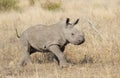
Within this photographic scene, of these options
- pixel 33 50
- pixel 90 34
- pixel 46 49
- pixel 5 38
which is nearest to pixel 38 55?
pixel 33 50

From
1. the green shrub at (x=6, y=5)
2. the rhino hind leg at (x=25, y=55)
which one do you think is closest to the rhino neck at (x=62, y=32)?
the rhino hind leg at (x=25, y=55)

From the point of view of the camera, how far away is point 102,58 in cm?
1013

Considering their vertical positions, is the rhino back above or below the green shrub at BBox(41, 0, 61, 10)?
above

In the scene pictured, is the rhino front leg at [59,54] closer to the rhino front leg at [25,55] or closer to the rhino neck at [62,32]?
the rhino neck at [62,32]

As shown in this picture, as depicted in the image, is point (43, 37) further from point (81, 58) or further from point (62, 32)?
point (81, 58)

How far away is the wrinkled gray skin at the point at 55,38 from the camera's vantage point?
9.25 m

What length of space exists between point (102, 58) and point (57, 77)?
87.2 inches

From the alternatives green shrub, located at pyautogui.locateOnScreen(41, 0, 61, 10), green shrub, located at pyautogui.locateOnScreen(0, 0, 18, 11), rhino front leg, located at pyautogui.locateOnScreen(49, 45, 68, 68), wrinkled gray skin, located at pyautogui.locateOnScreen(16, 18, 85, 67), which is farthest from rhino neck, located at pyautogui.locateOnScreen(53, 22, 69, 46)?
green shrub, located at pyautogui.locateOnScreen(0, 0, 18, 11)

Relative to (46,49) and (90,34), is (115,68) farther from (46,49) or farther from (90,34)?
(90,34)

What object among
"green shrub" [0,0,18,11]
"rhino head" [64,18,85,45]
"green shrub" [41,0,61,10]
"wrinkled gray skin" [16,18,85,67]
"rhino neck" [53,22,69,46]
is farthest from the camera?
"green shrub" [41,0,61,10]

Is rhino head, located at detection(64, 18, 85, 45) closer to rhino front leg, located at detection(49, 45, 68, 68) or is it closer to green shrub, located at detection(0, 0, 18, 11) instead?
rhino front leg, located at detection(49, 45, 68, 68)

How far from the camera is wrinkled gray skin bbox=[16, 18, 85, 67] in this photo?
925 centimetres

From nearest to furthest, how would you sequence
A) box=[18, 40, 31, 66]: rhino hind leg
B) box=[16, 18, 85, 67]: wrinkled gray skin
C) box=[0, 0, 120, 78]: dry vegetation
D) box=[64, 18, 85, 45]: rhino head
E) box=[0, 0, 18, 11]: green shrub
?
box=[0, 0, 120, 78]: dry vegetation
box=[64, 18, 85, 45]: rhino head
box=[16, 18, 85, 67]: wrinkled gray skin
box=[18, 40, 31, 66]: rhino hind leg
box=[0, 0, 18, 11]: green shrub

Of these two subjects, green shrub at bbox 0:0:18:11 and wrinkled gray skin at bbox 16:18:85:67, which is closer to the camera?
wrinkled gray skin at bbox 16:18:85:67
